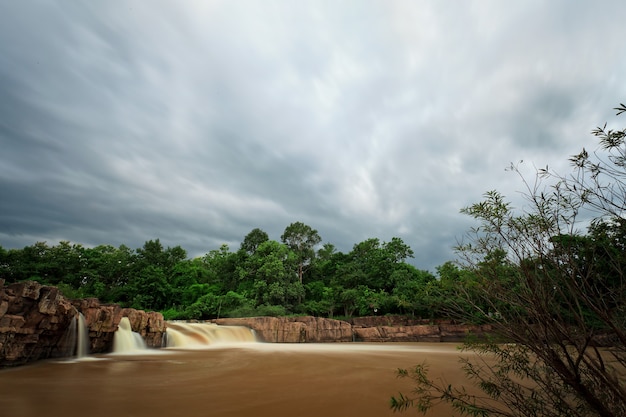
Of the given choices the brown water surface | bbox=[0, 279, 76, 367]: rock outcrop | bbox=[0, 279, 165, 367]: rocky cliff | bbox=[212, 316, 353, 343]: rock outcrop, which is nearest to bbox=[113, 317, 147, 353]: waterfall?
bbox=[0, 279, 165, 367]: rocky cliff

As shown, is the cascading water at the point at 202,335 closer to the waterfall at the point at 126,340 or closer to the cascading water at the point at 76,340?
the waterfall at the point at 126,340

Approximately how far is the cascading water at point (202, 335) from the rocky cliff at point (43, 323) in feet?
12.6

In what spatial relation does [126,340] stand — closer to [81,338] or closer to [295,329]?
[81,338]

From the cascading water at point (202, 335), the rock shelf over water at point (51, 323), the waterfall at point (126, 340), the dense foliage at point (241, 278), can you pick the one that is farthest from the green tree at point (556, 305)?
the dense foliage at point (241, 278)

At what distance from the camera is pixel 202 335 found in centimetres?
1488

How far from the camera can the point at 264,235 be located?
3234 centimetres

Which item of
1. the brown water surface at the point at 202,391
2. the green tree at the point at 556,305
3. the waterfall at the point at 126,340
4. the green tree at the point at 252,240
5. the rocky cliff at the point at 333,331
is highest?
the green tree at the point at 252,240

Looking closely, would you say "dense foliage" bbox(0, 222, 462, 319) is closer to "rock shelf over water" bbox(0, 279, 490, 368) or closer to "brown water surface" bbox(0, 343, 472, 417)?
"rock shelf over water" bbox(0, 279, 490, 368)

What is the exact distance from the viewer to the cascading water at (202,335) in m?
13.7

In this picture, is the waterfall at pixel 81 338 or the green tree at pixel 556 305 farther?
the waterfall at pixel 81 338

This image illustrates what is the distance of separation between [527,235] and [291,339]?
17.5 metres

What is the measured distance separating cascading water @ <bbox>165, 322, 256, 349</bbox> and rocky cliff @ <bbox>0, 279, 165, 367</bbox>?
385cm

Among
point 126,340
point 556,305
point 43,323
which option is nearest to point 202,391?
point 556,305

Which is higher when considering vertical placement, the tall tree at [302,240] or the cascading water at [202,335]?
the tall tree at [302,240]
